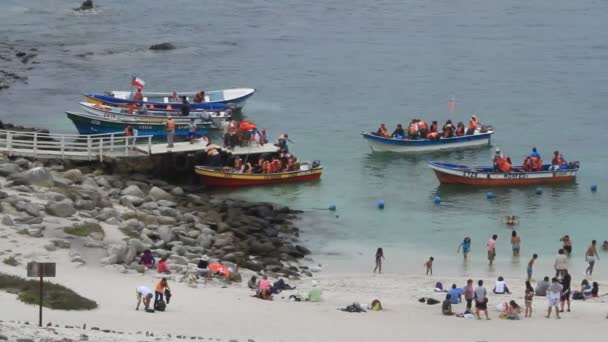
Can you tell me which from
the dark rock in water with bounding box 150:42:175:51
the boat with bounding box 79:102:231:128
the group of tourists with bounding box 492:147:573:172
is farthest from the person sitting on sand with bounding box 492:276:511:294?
the dark rock in water with bounding box 150:42:175:51

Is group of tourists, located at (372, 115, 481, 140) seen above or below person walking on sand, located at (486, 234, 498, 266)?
above

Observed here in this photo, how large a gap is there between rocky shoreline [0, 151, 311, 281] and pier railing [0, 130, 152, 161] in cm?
64

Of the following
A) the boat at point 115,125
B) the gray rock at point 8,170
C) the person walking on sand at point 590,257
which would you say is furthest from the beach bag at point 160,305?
the boat at point 115,125

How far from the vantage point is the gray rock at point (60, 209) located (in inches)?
1651

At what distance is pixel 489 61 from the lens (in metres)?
91.3

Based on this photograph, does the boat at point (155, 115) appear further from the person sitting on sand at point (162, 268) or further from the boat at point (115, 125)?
the person sitting on sand at point (162, 268)

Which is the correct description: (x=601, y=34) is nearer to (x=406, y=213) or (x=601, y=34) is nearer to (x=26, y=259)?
(x=406, y=213)

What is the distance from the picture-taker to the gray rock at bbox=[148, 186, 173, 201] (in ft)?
160

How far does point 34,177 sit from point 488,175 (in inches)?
794

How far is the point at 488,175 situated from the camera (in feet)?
186

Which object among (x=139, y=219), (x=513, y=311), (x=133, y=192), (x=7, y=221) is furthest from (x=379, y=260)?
(x=7, y=221)

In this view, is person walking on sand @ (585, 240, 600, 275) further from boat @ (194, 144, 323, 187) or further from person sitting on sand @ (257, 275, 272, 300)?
boat @ (194, 144, 323, 187)

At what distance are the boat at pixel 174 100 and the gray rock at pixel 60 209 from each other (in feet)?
83.2

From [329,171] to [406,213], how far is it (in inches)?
306
